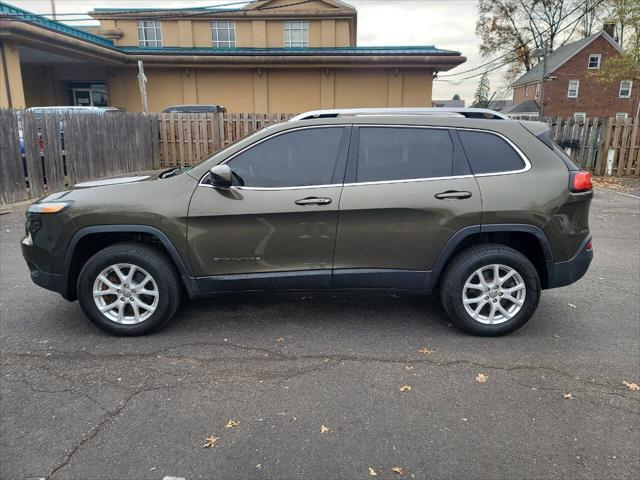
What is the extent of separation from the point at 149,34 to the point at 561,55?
3833 cm

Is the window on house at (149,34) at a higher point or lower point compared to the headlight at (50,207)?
higher

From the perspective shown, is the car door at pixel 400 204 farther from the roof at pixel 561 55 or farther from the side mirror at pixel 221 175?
the roof at pixel 561 55

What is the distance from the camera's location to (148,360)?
11.8ft

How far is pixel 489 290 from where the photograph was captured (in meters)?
3.95

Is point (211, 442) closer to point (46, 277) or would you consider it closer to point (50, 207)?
point (46, 277)

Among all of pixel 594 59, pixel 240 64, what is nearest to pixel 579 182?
pixel 240 64

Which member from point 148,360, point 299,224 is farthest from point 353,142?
point 148,360

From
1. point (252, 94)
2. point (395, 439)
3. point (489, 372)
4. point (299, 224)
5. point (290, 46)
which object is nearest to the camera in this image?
point (395, 439)

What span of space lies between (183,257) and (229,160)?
0.87 m

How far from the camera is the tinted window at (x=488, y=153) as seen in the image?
→ 12.8 feet

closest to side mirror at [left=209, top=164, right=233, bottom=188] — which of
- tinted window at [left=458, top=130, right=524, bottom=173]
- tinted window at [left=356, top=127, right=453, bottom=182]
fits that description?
tinted window at [left=356, top=127, right=453, bottom=182]

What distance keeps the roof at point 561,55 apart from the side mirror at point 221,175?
4675 cm

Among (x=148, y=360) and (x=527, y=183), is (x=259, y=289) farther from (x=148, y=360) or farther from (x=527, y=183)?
(x=527, y=183)

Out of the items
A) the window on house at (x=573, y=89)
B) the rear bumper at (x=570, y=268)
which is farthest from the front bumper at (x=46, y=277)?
the window on house at (x=573, y=89)
